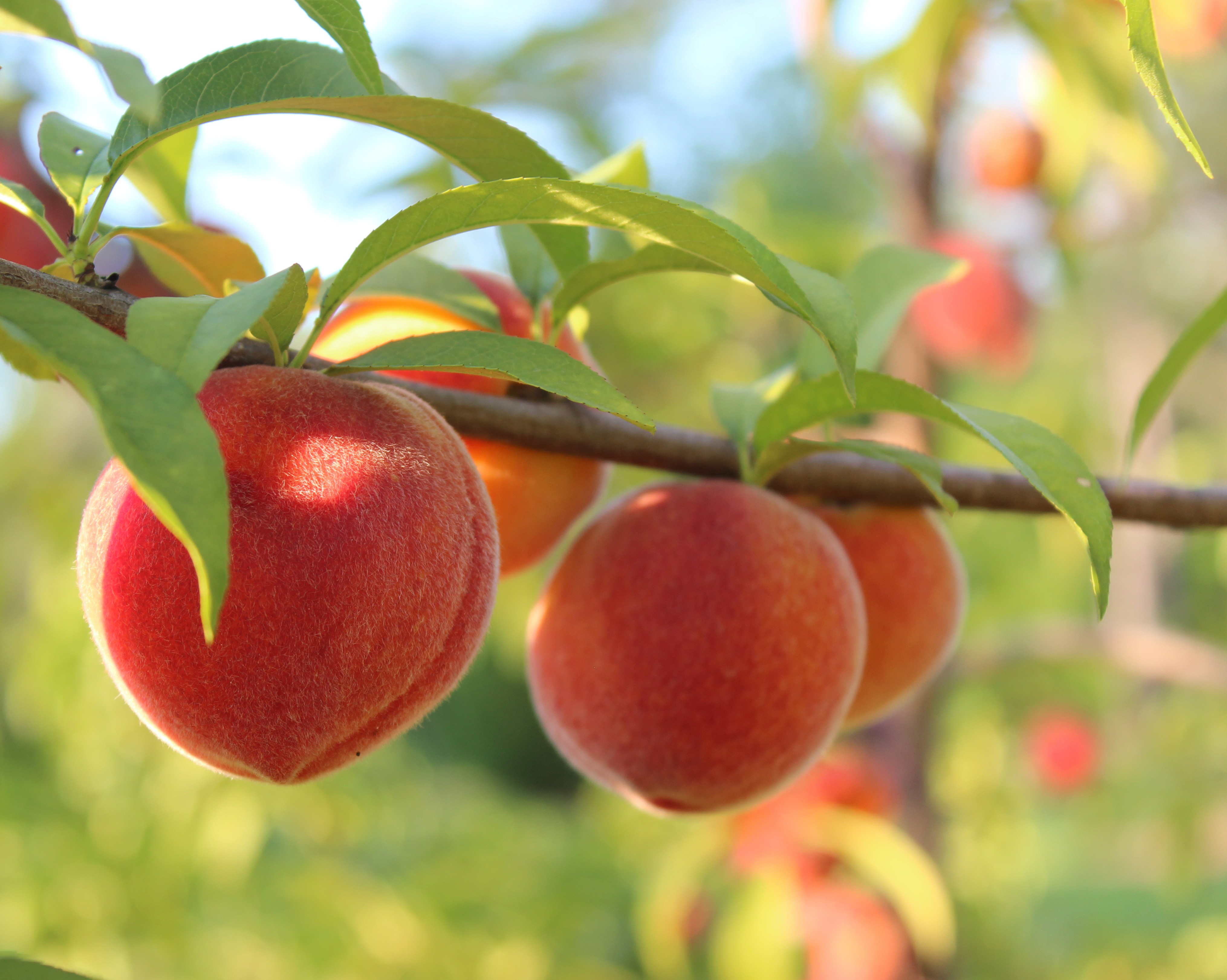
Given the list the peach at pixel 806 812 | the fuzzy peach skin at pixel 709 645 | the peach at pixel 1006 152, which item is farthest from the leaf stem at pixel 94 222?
the peach at pixel 1006 152

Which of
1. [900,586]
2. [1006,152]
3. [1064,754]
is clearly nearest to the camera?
[900,586]

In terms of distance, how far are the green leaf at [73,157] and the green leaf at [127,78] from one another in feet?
0.24

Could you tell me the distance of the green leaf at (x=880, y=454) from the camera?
15.1 inches

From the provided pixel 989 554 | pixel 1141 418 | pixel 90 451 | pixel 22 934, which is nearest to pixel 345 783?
pixel 22 934

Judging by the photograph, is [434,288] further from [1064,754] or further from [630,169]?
[1064,754]

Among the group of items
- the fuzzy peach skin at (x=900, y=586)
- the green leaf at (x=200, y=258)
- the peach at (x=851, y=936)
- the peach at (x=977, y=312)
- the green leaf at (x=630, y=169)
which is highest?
the green leaf at (x=200, y=258)

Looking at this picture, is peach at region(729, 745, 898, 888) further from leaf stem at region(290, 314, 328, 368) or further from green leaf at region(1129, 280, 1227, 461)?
leaf stem at region(290, 314, 328, 368)

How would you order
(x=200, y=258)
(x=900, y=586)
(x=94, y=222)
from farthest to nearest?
(x=900, y=586)
(x=200, y=258)
(x=94, y=222)

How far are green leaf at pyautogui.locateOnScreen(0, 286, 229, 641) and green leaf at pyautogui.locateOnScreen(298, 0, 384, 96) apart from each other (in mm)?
121

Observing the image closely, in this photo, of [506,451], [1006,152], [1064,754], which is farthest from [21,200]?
[1064,754]

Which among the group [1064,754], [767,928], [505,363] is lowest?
[1064,754]

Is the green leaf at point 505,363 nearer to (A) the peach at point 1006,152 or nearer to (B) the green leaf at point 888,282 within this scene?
(B) the green leaf at point 888,282

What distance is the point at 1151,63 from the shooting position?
30 centimetres

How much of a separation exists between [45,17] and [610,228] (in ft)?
0.57
